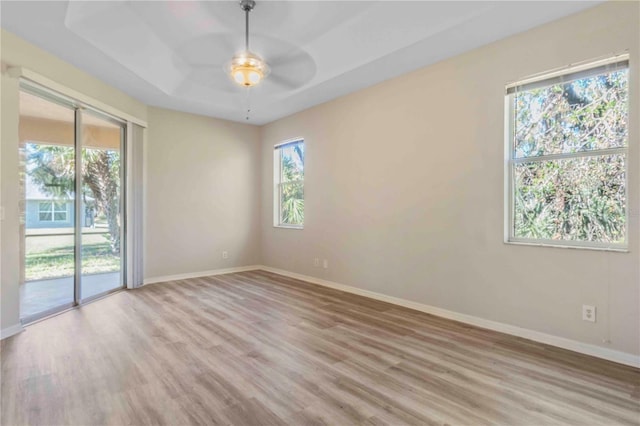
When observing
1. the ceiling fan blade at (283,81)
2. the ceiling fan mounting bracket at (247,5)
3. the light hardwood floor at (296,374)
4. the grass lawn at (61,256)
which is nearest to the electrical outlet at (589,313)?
the light hardwood floor at (296,374)

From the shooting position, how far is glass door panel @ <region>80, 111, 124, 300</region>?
13.4 feet

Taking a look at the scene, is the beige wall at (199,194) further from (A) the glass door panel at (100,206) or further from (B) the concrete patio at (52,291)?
(B) the concrete patio at (52,291)

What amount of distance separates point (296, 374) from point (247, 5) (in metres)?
3.12

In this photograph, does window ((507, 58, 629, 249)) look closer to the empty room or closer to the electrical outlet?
the empty room

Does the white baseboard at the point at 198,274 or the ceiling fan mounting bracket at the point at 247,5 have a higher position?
the ceiling fan mounting bracket at the point at 247,5

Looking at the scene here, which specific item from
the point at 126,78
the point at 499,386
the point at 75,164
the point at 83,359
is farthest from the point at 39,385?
the point at 126,78

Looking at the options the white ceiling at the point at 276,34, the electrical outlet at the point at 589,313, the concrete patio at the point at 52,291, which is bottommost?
the concrete patio at the point at 52,291

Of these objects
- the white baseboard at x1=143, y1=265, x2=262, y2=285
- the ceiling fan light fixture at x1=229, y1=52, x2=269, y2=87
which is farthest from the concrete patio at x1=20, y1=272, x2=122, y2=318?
the ceiling fan light fixture at x1=229, y1=52, x2=269, y2=87

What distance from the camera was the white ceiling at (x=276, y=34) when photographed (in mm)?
2783

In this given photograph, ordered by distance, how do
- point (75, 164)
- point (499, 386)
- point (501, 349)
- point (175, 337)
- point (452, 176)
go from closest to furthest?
point (499, 386) → point (501, 349) → point (175, 337) → point (452, 176) → point (75, 164)

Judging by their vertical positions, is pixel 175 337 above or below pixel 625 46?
below

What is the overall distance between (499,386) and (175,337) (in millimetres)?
2656

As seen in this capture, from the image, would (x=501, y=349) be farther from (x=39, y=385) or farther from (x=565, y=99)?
(x=39, y=385)

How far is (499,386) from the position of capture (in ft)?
6.99
